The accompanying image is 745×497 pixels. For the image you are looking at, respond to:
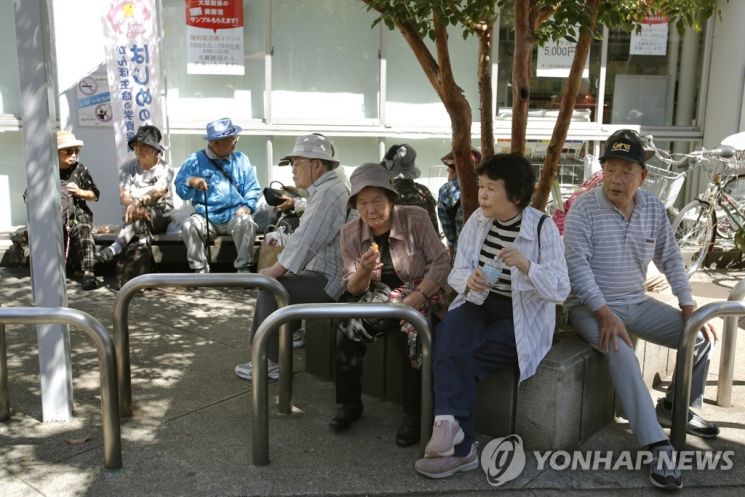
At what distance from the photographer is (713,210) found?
307 inches

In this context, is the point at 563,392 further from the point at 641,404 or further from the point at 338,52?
the point at 338,52

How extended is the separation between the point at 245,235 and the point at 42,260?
3382mm

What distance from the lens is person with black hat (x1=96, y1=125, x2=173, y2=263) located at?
7.44 meters

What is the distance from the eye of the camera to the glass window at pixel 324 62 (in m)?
9.15

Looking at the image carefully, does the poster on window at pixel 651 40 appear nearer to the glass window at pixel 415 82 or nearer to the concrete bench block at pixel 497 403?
the glass window at pixel 415 82

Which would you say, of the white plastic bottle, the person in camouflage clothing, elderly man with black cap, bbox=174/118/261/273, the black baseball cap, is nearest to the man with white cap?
the person in camouflage clothing

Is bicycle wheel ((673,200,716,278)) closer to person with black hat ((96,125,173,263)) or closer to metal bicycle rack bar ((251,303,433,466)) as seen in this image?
metal bicycle rack bar ((251,303,433,466))

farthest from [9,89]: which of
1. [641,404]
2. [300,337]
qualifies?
[641,404]

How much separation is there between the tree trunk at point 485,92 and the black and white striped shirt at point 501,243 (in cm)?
116

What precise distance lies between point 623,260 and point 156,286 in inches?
94.6

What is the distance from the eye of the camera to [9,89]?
28.9 feet

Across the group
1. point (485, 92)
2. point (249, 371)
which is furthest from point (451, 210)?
point (249, 371)

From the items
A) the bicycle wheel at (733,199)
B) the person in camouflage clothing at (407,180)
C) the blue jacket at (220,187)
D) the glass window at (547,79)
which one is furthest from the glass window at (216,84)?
the bicycle wheel at (733,199)

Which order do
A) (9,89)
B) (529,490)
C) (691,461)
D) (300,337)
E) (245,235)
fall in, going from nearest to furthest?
(529,490), (691,461), (300,337), (245,235), (9,89)
